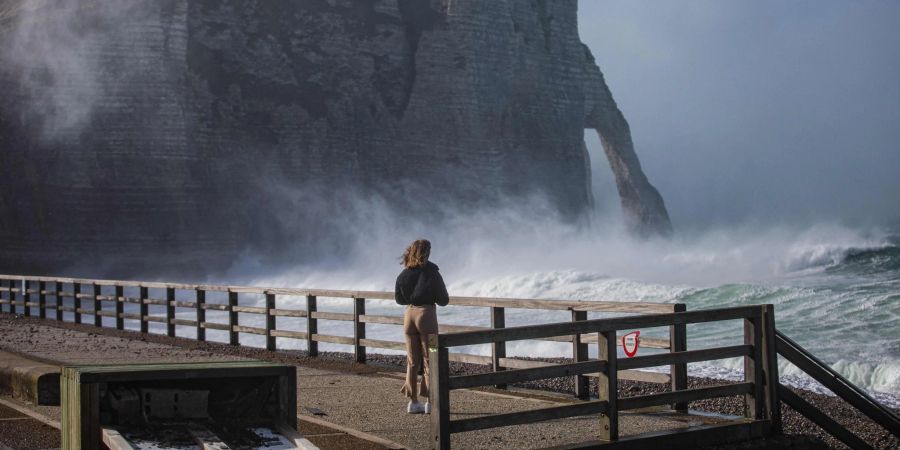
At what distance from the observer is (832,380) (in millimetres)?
9477

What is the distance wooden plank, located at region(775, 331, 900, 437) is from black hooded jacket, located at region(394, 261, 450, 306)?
260cm

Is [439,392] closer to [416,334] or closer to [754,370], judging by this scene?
[416,334]

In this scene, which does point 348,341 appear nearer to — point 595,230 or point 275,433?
point 275,433

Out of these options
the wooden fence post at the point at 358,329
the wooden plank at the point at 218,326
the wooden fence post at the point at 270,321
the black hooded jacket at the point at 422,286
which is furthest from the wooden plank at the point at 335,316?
the black hooded jacket at the point at 422,286

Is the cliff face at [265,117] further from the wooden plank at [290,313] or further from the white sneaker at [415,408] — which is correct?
the white sneaker at [415,408]

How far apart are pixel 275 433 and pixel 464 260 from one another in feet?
194

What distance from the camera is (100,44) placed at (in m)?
56.3

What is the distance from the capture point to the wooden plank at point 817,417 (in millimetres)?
9234

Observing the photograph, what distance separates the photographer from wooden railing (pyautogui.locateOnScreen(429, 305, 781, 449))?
7.56m

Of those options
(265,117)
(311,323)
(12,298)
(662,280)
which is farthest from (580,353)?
(265,117)

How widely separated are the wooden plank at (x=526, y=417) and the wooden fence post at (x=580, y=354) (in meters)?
2.39

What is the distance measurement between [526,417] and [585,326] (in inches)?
31.7

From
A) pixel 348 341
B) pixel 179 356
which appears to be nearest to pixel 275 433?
pixel 348 341

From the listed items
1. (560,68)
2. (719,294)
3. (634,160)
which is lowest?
(719,294)
